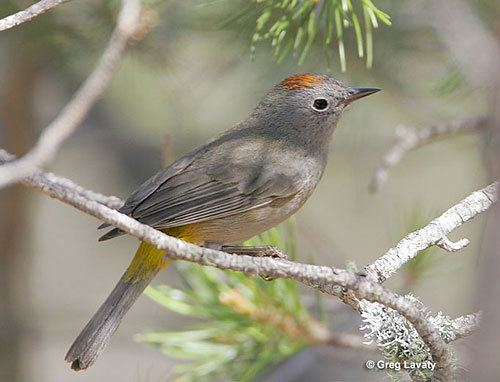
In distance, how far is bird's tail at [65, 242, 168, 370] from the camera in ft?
9.02

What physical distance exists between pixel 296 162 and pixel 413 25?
0.84 m

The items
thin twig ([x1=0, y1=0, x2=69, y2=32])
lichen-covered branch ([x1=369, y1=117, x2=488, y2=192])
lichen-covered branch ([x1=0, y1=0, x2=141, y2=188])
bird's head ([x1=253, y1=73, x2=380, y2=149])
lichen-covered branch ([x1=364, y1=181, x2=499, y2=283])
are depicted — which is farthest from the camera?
Result: bird's head ([x1=253, y1=73, x2=380, y2=149])

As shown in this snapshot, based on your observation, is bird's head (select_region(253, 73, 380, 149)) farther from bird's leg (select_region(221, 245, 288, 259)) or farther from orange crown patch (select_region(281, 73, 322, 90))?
bird's leg (select_region(221, 245, 288, 259))

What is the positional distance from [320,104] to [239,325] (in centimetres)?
104

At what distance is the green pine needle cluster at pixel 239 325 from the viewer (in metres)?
2.80

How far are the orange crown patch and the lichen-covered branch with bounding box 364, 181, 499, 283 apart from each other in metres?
1.43

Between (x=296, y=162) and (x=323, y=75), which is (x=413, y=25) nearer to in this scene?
(x=323, y=75)

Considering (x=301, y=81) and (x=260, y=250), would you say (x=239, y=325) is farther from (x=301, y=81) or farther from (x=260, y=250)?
(x=301, y=81)

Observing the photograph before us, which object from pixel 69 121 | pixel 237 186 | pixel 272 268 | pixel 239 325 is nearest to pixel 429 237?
pixel 272 268

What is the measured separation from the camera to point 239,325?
2.82 m

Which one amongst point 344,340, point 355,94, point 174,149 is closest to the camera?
point 344,340

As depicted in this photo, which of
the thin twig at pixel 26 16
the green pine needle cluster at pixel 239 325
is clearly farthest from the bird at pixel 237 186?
the thin twig at pixel 26 16

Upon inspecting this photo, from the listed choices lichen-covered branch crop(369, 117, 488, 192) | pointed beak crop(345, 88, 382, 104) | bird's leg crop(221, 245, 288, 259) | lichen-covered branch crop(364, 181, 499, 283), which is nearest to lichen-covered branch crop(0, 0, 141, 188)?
lichen-covered branch crop(364, 181, 499, 283)

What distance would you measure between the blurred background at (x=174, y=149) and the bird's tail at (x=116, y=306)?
0.50 m
